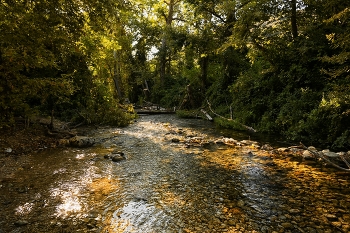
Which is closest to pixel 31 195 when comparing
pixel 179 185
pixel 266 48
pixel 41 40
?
pixel 179 185

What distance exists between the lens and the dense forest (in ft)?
21.9

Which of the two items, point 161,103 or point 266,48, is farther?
point 161,103

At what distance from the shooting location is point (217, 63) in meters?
25.4

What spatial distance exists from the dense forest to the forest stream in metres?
2.66

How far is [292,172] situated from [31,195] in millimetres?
6258

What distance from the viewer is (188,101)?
23922 mm

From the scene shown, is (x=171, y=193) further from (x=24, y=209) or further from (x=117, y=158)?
(x=117, y=158)

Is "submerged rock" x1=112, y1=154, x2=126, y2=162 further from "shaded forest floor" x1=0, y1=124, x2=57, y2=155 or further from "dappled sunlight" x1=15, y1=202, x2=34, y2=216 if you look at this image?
"dappled sunlight" x1=15, y1=202, x2=34, y2=216

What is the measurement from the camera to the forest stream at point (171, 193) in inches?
161

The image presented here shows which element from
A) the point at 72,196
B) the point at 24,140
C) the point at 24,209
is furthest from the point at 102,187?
the point at 24,140

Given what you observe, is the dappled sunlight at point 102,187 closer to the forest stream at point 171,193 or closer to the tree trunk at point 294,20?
the forest stream at point 171,193

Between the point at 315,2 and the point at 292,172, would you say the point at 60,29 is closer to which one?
the point at 292,172

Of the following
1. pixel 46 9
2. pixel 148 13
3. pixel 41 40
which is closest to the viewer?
pixel 46 9

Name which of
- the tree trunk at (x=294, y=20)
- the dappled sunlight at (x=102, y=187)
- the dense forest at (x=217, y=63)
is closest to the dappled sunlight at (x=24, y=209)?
the dappled sunlight at (x=102, y=187)
